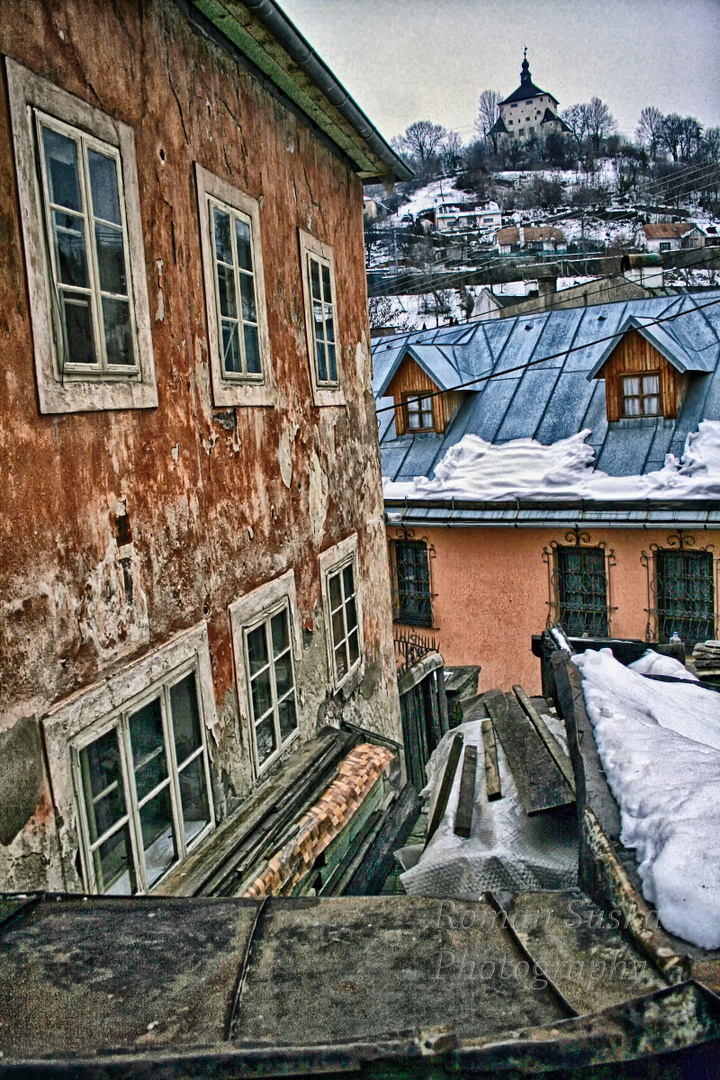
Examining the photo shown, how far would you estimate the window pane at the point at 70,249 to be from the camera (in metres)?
3.81

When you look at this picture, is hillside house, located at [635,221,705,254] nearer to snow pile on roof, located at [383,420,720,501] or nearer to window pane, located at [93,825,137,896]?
snow pile on roof, located at [383,420,720,501]

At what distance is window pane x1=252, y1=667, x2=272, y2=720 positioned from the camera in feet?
19.9

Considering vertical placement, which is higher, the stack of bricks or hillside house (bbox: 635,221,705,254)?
hillside house (bbox: 635,221,705,254)

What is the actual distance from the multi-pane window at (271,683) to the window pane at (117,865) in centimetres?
163

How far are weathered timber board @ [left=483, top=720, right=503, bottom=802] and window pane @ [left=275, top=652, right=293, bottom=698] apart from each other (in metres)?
1.83

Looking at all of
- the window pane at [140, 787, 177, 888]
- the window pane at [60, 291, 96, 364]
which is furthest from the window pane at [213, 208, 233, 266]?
the window pane at [140, 787, 177, 888]

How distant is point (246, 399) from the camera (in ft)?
19.0

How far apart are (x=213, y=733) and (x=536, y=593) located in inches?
404

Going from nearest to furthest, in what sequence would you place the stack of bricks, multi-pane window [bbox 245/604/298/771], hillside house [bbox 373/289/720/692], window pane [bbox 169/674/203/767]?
1. window pane [bbox 169/674/203/767]
2. the stack of bricks
3. multi-pane window [bbox 245/604/298/771]
4. hillside house [bbox 373/289/720/692]

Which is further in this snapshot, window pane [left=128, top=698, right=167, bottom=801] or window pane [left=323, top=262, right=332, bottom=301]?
window pane [left=323, top=262, right=332, bottom=301]

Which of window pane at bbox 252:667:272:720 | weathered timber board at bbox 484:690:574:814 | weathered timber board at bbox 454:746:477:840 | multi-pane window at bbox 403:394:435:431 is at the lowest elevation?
weathered timber board at bbox 454:746:477:840

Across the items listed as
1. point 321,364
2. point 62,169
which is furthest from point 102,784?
point 321,364

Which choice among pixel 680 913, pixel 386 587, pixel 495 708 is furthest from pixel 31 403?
pixel 386 587

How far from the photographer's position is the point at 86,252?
158 inches
